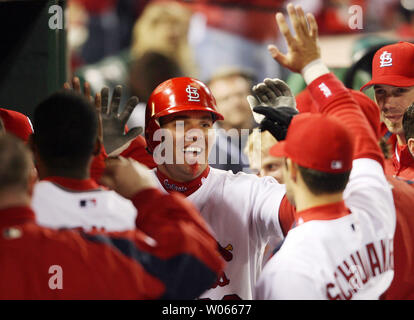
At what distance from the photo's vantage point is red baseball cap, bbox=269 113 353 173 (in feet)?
→ 6.54

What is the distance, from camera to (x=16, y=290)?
172 centimetres

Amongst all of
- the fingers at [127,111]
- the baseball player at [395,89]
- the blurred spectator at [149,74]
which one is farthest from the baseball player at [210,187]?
the blurred spectator at [149,74]

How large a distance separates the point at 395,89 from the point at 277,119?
1376mm

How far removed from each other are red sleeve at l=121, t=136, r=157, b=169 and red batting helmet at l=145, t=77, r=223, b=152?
228mm

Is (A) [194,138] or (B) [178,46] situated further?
(B) [178,46]

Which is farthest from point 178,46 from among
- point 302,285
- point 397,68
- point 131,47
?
point 302,285

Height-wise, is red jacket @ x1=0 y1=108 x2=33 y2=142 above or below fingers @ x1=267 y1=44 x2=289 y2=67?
below

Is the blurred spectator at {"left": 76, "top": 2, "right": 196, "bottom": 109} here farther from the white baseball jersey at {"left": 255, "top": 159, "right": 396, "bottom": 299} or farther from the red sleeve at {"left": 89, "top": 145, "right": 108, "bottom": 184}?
the white baseball jersey at {"left": 255, "top": 159, "right": 396, "bottom": 299}

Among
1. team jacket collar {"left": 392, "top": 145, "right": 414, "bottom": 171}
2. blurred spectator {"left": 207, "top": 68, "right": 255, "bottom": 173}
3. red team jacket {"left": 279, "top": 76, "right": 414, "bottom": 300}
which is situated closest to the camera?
red team jacket {"left": 279, "top": 76, "right": 414, "bottom": 300}

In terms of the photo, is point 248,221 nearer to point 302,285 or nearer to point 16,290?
point 302,285

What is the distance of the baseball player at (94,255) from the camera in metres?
1.71

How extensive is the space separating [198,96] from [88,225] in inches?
41.0

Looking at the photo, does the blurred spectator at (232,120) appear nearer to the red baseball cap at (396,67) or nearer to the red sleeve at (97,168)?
the red baseball cap at (396,67)

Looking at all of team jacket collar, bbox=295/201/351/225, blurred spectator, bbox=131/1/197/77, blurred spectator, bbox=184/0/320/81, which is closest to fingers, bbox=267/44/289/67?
team jacket collar, bbox=295/201/351/225
